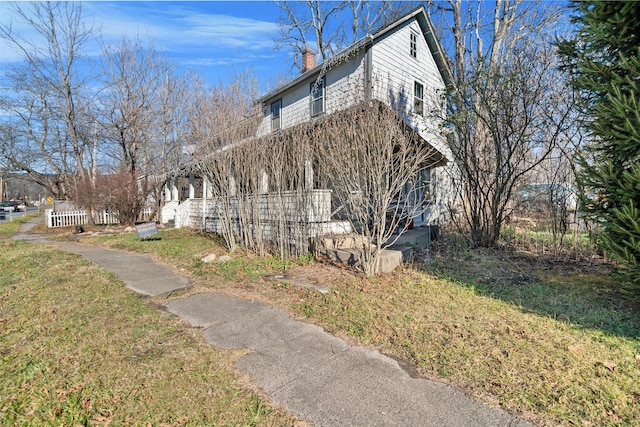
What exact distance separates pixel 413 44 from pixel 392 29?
2.08m

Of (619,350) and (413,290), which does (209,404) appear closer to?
(413,290)

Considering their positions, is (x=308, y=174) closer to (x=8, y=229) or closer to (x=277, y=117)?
(x=277, y=117)

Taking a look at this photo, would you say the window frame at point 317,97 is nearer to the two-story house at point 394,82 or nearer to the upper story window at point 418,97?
the two-story house at point 394,82

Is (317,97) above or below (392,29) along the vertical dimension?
below

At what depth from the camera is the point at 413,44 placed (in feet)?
44.8

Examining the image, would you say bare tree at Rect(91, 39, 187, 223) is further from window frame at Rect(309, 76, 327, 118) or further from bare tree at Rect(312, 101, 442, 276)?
bare tree at Rect(312, 101, 442, 276)

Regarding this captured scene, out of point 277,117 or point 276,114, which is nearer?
point 277,117

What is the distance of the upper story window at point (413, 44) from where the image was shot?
13414 millimetres

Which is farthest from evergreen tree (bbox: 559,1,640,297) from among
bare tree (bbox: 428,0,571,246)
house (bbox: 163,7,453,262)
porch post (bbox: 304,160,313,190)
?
house (bbox: 163,7,453,262)

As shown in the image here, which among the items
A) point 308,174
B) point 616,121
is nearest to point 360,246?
point 308,174

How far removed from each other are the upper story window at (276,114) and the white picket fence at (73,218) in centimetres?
1008

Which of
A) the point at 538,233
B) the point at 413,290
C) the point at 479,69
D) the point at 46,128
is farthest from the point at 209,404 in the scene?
the point at 46,128

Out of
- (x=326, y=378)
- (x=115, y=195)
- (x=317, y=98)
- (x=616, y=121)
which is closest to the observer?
(x=326, y=378)

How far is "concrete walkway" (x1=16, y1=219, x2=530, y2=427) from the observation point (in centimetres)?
229
